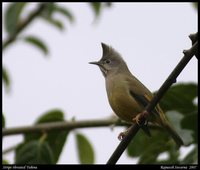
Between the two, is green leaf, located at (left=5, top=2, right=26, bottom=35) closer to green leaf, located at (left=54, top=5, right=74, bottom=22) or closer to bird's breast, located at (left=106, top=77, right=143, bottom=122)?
green leaf, located at (left=54, top=5, right=74, bottom=22)

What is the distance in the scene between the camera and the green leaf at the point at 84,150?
523 cm

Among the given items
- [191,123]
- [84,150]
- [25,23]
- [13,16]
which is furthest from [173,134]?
[25,23]

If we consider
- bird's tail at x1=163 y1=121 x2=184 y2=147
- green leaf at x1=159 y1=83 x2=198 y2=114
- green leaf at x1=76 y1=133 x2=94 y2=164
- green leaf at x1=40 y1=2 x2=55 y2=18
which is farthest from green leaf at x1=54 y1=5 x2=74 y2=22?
bird's tail at x1=163 y1=121 x2=184 y2=147

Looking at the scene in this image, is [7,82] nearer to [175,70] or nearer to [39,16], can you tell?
[39,16]

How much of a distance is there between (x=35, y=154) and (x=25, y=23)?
2207mm

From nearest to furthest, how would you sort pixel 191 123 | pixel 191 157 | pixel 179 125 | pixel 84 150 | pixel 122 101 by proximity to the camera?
1. pixel 191 157
2. pixel 191 123
3. pixel 179 125
4. pixel 122 101
5. pixel 84 150

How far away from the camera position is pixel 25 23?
248 inches

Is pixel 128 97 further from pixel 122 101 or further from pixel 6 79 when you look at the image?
pixel 6 79

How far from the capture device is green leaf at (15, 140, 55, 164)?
447 centimetres

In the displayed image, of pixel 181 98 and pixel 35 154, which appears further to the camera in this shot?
pixel 181 98

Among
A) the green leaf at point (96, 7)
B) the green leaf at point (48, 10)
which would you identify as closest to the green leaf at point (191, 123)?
the green leaf at point (96, 7)

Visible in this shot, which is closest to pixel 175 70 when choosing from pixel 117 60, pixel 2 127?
pixel 2 127

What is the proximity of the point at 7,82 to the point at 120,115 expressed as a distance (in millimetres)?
1737

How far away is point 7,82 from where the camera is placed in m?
5.98
